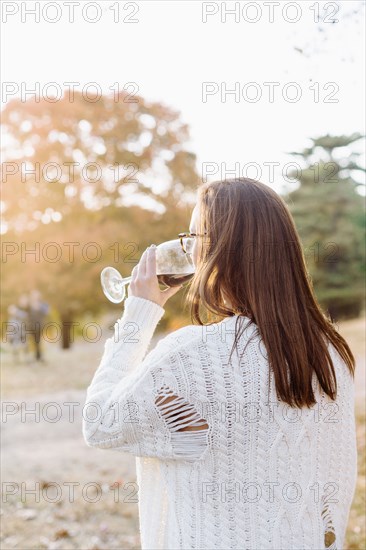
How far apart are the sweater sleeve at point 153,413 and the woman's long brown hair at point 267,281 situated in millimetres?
148

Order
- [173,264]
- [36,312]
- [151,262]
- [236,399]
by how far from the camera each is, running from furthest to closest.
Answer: [36,312]
[173,264]
[151,262]
[236,399]

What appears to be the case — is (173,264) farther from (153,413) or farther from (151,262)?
(153,413)

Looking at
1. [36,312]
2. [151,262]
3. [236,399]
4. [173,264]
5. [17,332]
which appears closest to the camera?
[236,399]

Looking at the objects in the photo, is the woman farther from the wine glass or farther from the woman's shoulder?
the wine glass

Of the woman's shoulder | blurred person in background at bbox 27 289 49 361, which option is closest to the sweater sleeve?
the woman's shoulder

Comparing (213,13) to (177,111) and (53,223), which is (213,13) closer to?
(177,111)

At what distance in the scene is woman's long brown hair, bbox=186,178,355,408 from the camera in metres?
1.27

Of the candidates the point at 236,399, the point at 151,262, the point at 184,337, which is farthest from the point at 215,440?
the point at 151,262

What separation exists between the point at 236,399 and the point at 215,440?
0.09 m

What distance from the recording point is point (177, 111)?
11930 millimetres

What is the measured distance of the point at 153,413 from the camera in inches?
49.8

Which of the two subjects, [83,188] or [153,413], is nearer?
[153,413]

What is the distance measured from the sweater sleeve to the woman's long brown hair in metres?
0.15

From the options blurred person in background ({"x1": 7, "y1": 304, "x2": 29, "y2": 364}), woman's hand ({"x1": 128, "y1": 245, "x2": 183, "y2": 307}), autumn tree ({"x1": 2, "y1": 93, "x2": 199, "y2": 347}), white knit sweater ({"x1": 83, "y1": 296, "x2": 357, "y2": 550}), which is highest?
autumn tree ({"x1": 2, "y1": 93, "x2": 199, "y2": 347})
